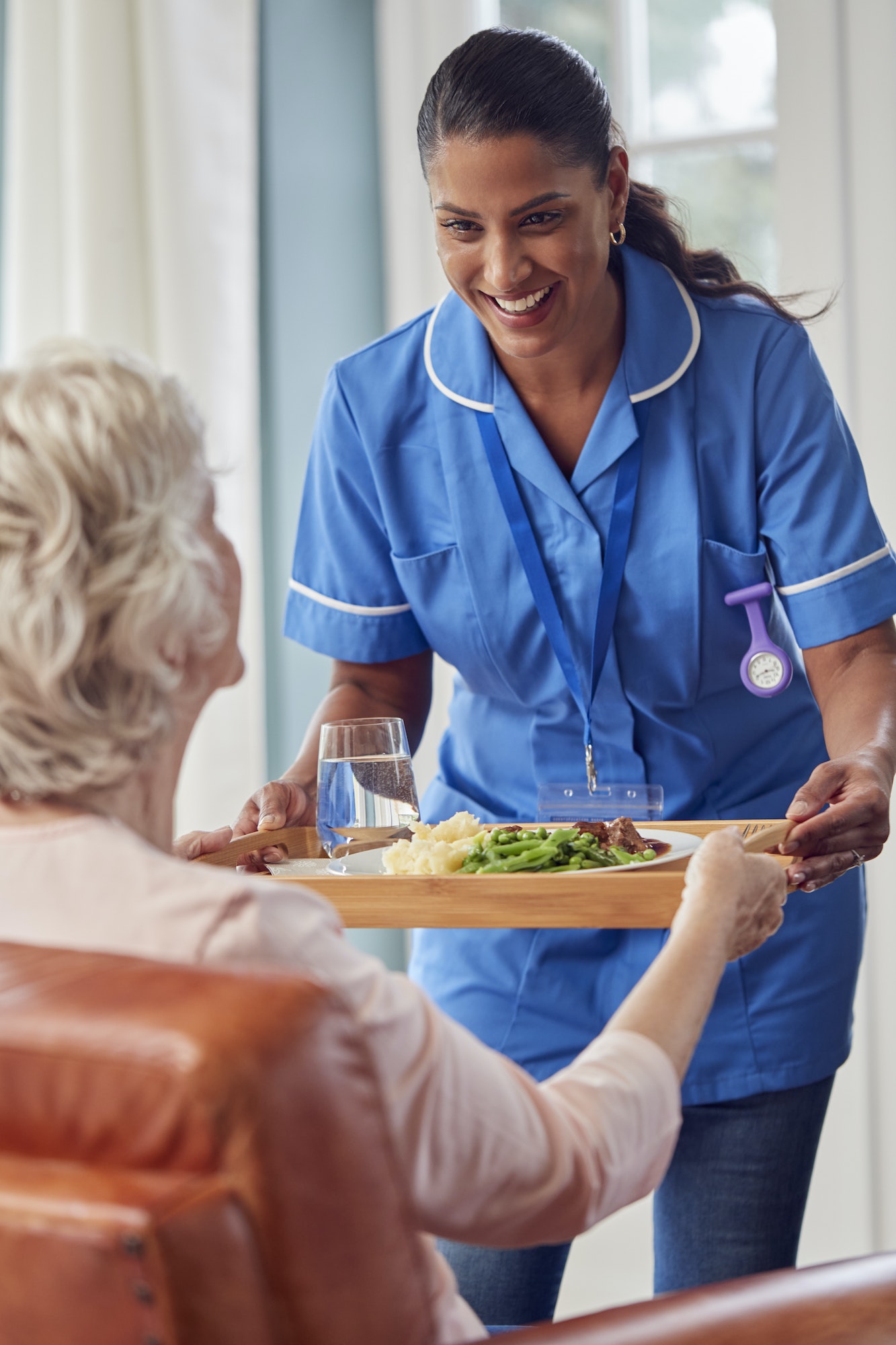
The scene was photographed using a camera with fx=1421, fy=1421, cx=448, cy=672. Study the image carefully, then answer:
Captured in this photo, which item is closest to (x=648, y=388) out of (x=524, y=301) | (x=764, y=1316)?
(x=524, y=301)

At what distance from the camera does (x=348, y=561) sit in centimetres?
185

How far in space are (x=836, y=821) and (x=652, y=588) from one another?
16.7 inches

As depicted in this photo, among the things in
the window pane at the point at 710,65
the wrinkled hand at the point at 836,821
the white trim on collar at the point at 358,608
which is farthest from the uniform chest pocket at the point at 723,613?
the window pane at the point at 710,65

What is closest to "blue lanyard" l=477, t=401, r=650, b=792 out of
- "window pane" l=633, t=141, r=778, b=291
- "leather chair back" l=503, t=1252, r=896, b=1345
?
"leather chair back" l=503, t=1252, r=896, b=1345

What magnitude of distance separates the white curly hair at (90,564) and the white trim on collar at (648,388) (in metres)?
0.87

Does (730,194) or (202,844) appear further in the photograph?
(730,194)

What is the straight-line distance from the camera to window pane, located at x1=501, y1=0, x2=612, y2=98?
9.11ft

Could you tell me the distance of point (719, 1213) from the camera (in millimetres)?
1605

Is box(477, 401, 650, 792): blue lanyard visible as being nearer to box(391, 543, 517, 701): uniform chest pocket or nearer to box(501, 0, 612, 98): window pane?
box(391, 543, 517, 701): uniform chest pocket

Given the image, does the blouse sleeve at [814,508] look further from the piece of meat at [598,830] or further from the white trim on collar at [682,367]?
the piece of meat at [598,830]

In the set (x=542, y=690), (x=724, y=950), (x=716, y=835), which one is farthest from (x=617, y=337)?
(x=724, y=950)

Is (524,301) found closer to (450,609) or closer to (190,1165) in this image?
(450,609)

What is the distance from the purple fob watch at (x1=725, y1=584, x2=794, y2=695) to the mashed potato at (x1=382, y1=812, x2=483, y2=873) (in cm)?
42

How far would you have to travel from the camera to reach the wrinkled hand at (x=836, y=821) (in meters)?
A: 1.33
